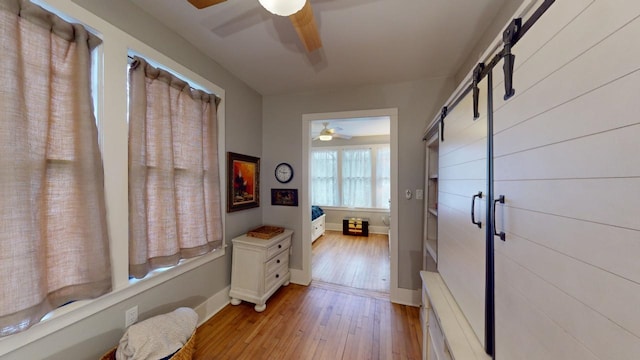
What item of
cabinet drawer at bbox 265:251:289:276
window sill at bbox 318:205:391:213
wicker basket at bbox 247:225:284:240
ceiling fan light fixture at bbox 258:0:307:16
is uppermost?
ceiling fan light fixture at bbox 258:0:307:16

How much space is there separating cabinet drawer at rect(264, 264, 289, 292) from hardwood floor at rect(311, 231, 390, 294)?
0.52m

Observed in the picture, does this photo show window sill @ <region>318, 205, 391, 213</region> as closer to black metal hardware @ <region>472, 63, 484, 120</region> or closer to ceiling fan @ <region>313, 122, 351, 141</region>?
ceiling fan @ <region>313, 122, 351, 141</region>

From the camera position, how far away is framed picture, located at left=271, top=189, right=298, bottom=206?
2.76m

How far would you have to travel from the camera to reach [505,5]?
1.34 meters

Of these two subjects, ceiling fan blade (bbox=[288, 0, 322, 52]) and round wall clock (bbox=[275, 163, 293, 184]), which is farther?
round wall clock (bbox=[275, 163, 293, 184])

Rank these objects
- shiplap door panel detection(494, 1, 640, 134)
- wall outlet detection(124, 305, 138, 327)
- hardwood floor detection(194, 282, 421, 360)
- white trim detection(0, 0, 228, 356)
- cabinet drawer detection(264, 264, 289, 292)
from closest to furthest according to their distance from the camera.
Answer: shiplap door panel detection(494, 1, 640, 134), white trim detection(0, 0, 228, 356), wall outlet detection(124, 305, 138, 327), hardwood floor detection(194, 282, 421, 360), cabinet drawer detection(264, 264, 289, 292)

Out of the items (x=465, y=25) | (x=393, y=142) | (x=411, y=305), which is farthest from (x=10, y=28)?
(x=411, y=305)

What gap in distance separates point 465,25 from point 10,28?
8.45 ft

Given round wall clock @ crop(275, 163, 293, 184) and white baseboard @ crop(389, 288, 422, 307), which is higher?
round wall clock @ crop(275, 163, 293, 184)

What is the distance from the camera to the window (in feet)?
17.7

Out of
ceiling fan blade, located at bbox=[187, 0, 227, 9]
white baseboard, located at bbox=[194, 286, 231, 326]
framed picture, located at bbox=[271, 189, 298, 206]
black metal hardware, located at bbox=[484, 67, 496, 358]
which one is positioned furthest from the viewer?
framed picture, located at bbox=[271, 189, 298, 206]

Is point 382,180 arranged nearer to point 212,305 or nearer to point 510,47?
point 212,305

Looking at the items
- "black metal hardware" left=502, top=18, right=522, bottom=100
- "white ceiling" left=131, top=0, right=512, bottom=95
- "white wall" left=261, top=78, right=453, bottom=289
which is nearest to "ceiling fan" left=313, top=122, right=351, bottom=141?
"white wall" left=261, top=78, right=453, bottom=289

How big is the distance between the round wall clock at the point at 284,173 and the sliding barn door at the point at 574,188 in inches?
90.0
